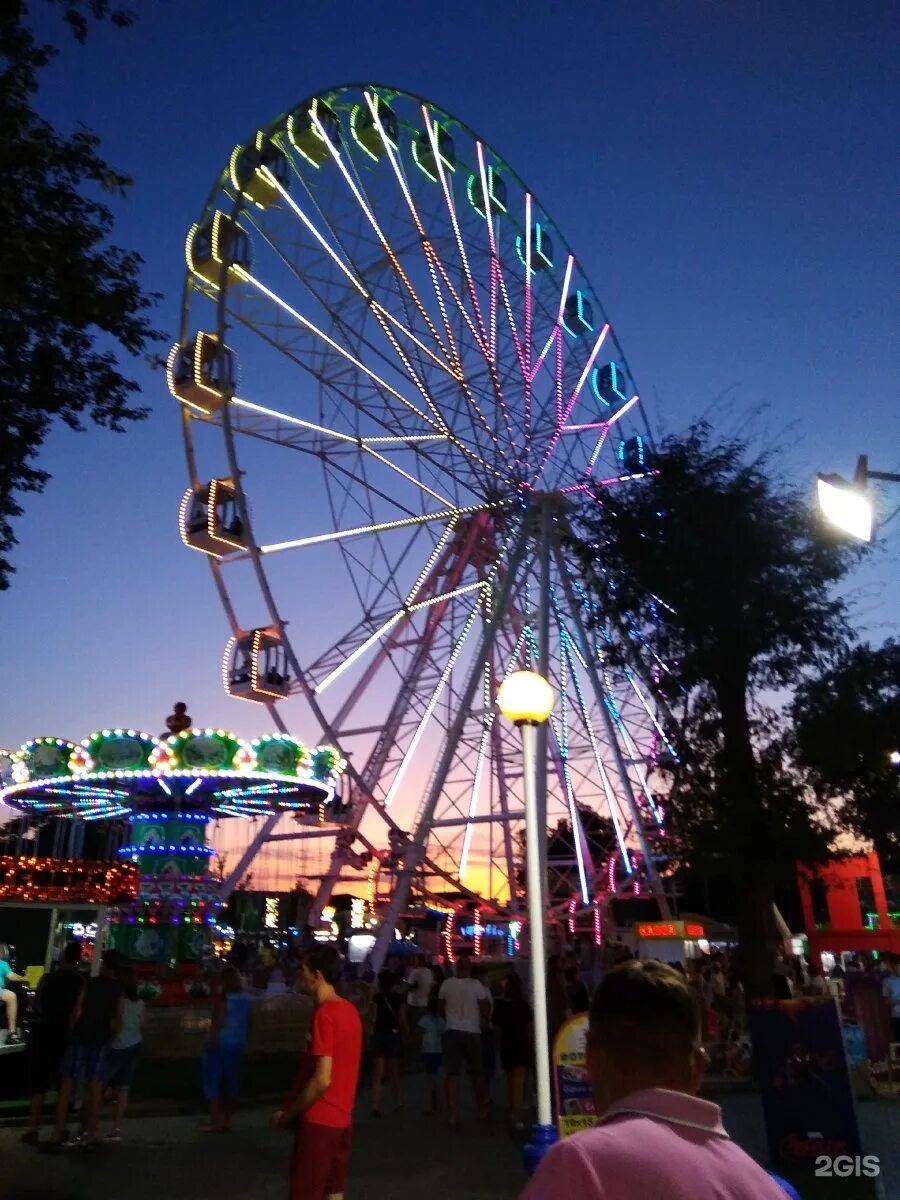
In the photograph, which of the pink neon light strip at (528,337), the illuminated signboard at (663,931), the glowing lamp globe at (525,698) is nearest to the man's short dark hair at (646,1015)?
the glowing lamp globe at (525,698)

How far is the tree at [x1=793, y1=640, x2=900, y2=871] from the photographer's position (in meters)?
14.1

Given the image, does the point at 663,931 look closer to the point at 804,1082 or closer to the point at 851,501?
the point at 804,1082

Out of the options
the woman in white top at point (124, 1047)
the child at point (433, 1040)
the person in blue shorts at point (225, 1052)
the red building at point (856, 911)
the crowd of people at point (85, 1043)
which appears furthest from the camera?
the red building at point (856, 911)

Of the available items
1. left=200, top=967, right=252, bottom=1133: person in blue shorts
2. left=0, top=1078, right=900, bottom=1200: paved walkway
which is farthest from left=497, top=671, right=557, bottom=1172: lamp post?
left=200, top=967, right=252, bottom=1133: person in blue shorts

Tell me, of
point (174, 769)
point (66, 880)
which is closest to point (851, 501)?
point (174, 769)

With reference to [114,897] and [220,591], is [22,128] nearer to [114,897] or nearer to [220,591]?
[220,591]

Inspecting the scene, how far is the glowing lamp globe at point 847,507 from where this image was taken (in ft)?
19.8

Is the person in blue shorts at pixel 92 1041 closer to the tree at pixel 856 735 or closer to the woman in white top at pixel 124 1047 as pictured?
the woman in white top at pixel 124 1047

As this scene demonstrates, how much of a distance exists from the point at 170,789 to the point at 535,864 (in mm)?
15579

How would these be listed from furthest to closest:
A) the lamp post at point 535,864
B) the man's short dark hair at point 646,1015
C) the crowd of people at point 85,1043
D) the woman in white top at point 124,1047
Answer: the woman in white top at point 124,1047, the crowd of people at point 85,1043, the lamp post at point 535,864, the man's short dark hair at point 646,1015

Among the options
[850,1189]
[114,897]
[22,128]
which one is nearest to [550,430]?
[114,897]

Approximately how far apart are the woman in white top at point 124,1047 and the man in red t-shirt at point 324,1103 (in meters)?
3.83

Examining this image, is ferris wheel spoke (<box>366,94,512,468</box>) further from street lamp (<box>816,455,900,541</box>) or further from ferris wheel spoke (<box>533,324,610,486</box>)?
street lamp (<box>816,455,900,541</box>)

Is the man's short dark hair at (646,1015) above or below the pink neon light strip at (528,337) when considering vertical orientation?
below
